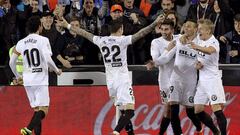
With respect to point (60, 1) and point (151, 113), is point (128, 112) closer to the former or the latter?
point (151, 113)

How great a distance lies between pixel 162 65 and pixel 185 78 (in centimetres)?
52

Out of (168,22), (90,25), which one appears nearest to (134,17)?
(90,25)

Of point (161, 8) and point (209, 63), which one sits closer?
point (209, 63)

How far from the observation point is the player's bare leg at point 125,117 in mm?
→ 16328

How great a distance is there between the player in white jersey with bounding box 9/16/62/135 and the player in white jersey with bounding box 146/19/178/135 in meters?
1.90

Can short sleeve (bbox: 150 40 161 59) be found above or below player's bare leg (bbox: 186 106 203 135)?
above

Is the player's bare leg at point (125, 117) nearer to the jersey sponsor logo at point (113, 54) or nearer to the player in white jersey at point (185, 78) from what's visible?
the jersey sponsor logo at point (113, 54)

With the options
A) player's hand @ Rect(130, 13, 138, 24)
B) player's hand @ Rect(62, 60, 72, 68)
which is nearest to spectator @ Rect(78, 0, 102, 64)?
player's hand @ Rect(130, 13, 138, 24)

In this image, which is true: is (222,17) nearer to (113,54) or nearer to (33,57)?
(113,54)

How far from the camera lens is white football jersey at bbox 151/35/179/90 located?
1714cm

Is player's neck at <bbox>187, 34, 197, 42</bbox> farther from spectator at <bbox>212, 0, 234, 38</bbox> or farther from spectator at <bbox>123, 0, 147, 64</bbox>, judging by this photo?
spectator at <bbox>123, 0, 147, 64</bbox>

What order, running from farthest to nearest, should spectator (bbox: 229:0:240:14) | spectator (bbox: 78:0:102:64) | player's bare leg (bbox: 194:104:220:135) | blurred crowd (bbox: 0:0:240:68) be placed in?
spectator (bbox: 229:0:240:14), spectator (bbox: 78:0:102:64), blurred crowd (bbox: 0:0:240:68), player's bare leg (bbox: 194:104:220:135)

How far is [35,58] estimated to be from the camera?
53.9 feet

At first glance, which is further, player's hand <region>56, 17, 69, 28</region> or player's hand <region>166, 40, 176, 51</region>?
player's hand <region>56, 17, 69, 28</region>
